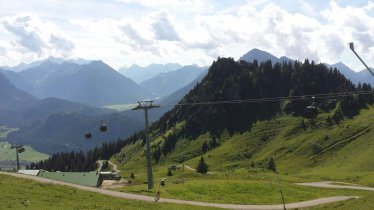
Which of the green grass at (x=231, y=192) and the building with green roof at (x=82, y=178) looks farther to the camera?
the building with green roof at (x=82, y=178)

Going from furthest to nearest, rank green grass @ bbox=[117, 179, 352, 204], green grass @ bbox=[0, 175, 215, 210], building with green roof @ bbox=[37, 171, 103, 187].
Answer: building with green roof @ bbox=[37, 171, 103, 187] < green grass @ bbox=[117, 179, 352, 204] < green grass @ bbox=[0, 175, 215, 210]

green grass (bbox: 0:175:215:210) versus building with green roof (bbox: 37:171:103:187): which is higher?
green grass (bbox: 0:175:215:210)

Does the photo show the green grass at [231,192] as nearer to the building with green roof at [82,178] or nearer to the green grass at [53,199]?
the green grass at [53,199]

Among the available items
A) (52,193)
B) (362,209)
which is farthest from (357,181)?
(52,193)

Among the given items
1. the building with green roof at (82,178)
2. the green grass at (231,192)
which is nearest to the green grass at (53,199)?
the green grass at (231,192)

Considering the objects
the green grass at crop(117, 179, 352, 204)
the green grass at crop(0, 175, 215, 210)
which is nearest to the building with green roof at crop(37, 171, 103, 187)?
the green grass at crop(117, 179, 352, 204)

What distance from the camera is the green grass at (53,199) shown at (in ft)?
147

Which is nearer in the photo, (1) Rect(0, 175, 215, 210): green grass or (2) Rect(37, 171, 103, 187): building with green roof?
(1) Rect(0, 175, 215, 210): green grass

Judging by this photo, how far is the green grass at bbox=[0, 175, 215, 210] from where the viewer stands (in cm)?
4491

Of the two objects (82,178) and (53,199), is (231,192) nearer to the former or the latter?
(53,199)

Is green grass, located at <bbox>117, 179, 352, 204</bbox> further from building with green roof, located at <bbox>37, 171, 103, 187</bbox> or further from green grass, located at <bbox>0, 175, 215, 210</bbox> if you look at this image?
building with green roof, located at <bbox>37, 171, 103, 187</bbox>

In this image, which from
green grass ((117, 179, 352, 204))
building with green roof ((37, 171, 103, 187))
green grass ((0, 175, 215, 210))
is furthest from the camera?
building with green roof ((37, 171, 103, 187))

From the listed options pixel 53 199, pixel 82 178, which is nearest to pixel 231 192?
pixel 53 199

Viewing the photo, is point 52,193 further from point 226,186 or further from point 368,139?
point 368,139
